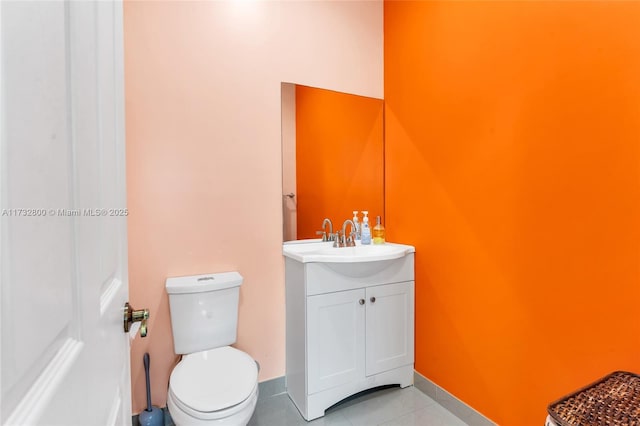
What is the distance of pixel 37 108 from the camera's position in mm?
293

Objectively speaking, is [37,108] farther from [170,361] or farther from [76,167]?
[170,361]

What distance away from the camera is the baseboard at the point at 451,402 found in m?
1.65

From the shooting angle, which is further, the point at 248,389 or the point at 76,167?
the point at 248,389

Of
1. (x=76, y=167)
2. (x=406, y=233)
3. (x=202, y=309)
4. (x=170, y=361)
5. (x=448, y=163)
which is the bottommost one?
(x=170, y=361)

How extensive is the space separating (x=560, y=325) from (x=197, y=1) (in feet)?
7.99

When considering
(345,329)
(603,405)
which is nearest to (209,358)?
(345,329)

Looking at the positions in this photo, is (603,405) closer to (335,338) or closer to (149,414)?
(335,338)

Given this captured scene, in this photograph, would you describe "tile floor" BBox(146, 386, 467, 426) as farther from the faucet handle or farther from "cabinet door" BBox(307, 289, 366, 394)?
the faucet handle

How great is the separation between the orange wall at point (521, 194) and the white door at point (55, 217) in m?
1.59

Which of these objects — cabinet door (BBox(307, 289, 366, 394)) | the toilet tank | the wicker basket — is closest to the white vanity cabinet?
cabinet door (BBox(307, 289, 366, 394))

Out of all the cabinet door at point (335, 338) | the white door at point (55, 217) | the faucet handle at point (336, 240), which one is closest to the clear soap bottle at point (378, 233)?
the faucet handle at point (336, 240)

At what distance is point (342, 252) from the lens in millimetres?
2062

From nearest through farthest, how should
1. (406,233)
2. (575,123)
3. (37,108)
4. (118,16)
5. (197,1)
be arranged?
(37,108), (118,16), (575,123), (197,1), (406,233)

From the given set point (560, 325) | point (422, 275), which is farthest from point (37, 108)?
point (422, 275)
